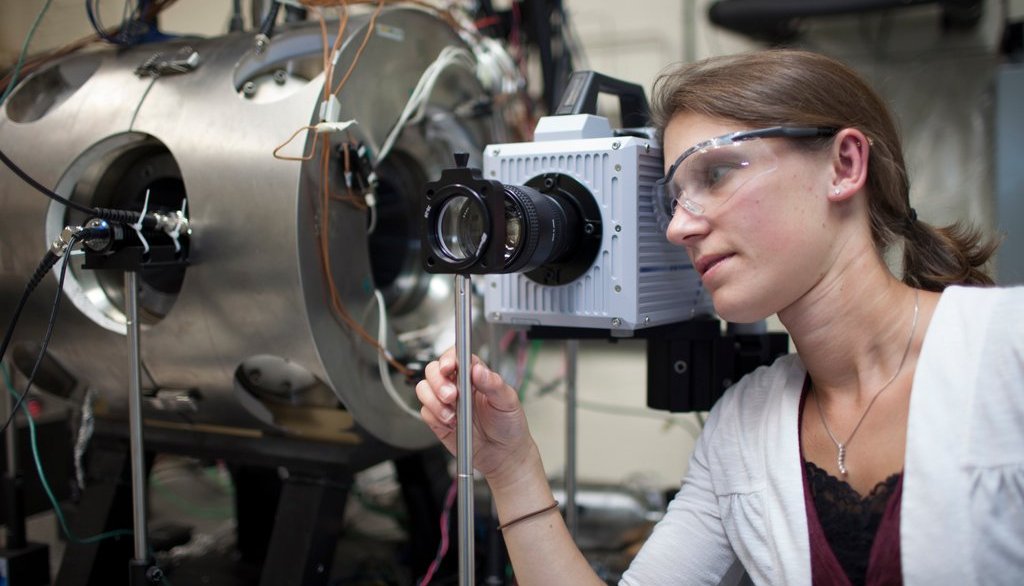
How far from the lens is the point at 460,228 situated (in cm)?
77

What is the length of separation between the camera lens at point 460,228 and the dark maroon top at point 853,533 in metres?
0.42

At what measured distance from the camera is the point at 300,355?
105 centimetres

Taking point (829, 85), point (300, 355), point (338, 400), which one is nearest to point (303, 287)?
point (300, 355)

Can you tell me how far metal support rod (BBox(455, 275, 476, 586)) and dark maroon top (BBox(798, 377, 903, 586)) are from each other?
13.2 inches

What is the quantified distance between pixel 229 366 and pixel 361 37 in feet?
1.66

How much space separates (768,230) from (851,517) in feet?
0.96

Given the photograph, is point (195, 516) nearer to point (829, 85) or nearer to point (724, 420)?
point (724, 420)

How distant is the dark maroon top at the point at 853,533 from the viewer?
725 mm

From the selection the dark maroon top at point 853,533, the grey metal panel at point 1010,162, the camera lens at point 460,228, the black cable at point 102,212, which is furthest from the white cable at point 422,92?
the grey metal panel at point 1010,162

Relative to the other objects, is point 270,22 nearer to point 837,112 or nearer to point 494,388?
point 494,388

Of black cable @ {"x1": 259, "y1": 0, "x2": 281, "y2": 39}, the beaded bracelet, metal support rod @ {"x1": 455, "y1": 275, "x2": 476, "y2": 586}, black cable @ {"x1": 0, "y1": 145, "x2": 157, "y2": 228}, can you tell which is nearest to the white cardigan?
the beaded bracelet

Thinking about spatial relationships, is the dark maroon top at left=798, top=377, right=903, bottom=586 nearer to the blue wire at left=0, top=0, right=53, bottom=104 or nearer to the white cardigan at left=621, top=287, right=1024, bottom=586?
the white cardigan at left=621, top=287, right=1024, bottom=586

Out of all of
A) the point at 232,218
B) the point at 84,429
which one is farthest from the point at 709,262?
the point at 84,429

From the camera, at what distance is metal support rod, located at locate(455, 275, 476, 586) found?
750 millimetres
